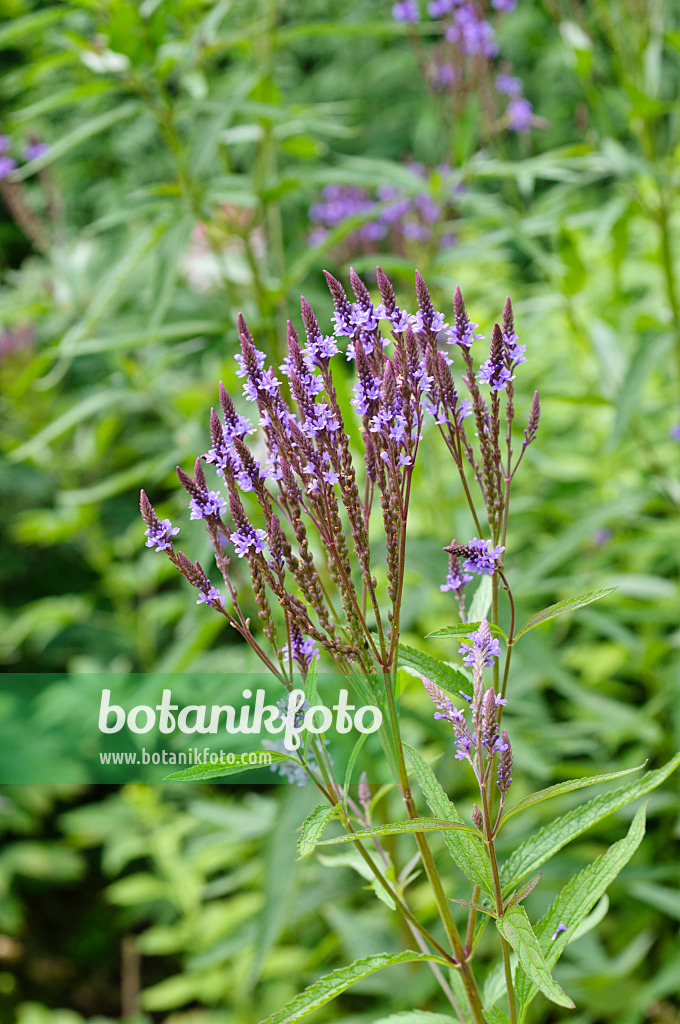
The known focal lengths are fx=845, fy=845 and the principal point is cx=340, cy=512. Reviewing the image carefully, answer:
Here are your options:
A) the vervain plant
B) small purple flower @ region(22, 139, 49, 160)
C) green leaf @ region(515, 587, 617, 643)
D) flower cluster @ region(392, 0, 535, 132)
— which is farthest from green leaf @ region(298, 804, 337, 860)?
small purple flower @ region(22, 139, 49, 160)

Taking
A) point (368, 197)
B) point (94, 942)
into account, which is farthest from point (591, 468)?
point (94, 942)

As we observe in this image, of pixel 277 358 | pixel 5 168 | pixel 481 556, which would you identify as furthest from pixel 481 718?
pixel 5 168

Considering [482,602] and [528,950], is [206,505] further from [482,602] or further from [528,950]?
[528,950]

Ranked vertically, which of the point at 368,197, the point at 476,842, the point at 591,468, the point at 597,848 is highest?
the point at 368,197

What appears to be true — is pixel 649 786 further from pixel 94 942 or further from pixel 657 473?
pixel 94 942

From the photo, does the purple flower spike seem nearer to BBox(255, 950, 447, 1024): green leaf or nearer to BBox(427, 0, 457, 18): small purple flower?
BBox(255, 950, 447, 1024): green leaf

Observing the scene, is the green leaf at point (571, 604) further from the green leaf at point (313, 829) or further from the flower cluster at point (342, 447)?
the green leaf at point (313, 829)
